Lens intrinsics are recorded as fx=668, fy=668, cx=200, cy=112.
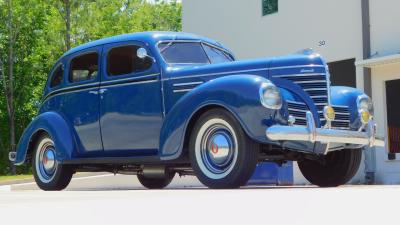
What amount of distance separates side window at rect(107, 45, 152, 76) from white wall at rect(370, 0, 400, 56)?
8238mm

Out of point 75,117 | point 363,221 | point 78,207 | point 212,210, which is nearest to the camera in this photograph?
point 363,221

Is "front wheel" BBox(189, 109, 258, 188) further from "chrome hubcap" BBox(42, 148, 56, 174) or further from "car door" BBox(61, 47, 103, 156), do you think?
"chrome hubcap" BBox(42, 148, 56, 174)

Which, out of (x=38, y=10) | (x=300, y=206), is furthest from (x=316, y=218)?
(x=38, y=10)

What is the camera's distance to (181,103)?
23.1 ft

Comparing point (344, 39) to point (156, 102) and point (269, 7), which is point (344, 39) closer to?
point (269, 7)

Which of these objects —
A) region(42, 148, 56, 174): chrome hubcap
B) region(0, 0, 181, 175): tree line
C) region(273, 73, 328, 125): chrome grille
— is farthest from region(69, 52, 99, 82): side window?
region(0, 0, 181, 175): tree line

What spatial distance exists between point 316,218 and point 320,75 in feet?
11.8

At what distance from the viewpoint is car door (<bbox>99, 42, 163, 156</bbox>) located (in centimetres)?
765

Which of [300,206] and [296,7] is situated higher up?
[296,7]

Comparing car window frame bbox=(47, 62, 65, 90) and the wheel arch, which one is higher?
car window frame bbox=(47, 62, 65, 90)

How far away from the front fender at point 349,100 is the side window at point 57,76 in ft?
12.4

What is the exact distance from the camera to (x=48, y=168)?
353 inches

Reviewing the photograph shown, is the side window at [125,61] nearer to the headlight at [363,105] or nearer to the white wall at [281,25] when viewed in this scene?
the headlight at [363,105]

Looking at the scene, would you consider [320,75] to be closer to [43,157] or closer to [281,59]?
[281,59]
